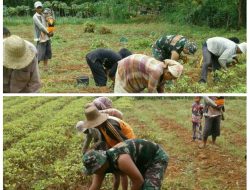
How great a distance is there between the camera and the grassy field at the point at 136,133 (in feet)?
16.6

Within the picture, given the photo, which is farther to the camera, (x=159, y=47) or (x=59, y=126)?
(x=59, y=126)

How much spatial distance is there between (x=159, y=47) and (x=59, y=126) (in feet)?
6.16

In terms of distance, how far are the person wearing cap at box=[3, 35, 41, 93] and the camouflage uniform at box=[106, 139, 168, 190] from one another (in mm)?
1090

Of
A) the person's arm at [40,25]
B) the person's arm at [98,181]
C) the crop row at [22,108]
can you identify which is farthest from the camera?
the crop row at [22,108]

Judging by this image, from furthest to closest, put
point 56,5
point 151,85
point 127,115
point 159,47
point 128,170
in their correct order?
point 56,5
point 127,115
point 159,47
point 151,85
point 128,170

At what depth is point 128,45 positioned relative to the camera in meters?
9.72

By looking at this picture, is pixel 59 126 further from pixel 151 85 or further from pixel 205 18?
pixel 205 18

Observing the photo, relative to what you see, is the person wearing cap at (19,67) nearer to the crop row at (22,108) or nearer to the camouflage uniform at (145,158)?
the camouflage uniform at (145,158)

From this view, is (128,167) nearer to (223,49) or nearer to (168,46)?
(168,46)

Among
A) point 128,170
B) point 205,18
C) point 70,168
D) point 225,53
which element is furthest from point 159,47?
point 205,18

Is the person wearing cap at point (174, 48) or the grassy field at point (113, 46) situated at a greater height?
the person wearing cap at point (174, 48)

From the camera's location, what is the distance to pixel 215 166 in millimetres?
5523

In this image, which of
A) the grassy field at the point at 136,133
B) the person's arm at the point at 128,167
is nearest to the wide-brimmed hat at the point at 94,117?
the person's arm at the point at 128,167

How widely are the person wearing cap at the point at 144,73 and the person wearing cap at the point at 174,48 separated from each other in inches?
33.0
